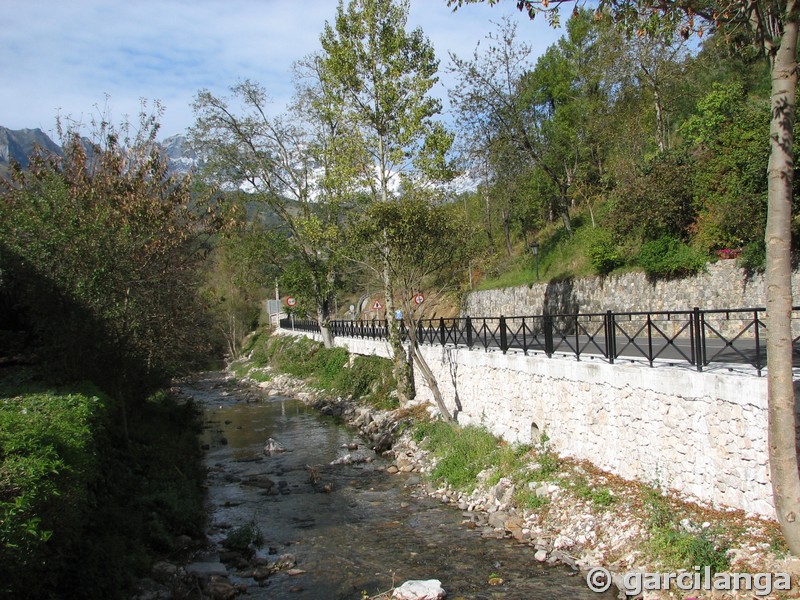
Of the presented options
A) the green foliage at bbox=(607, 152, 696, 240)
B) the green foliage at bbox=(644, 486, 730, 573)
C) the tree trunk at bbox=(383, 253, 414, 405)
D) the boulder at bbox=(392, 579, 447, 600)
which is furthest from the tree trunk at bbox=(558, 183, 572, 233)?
the boulder at bbox=(392, 579, 447, 600)

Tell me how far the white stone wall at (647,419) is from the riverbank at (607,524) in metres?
0.30

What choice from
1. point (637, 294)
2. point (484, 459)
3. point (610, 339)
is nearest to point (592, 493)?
point (610, 339)

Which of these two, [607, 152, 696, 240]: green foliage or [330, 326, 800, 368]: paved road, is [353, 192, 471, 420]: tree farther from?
[607, 152, 696, 240]: green foliage

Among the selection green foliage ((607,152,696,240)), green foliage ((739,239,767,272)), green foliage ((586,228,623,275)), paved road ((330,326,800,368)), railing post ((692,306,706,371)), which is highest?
green foliage ((607,152,696,240))

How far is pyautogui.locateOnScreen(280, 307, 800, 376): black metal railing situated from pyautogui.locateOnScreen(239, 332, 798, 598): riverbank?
2.00 metres

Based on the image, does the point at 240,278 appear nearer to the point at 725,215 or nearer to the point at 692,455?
the point at 725,215

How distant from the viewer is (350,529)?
1139cm

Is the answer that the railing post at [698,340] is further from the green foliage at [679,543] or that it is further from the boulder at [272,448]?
the boulder at [272,448]

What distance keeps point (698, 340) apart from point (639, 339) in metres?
5.50

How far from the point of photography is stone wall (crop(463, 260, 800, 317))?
61.1 feet

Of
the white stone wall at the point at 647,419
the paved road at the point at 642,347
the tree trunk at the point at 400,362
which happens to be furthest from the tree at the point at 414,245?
the white stone wall at the point at 647,419

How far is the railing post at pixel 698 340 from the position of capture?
28.6 feet

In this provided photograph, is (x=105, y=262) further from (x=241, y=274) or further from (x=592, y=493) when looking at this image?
(x=241, y=274)

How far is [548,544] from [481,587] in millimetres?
1538
